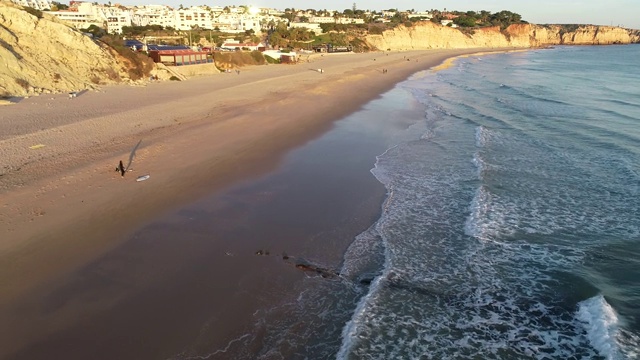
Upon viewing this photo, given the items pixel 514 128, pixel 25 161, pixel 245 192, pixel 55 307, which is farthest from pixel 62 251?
pixel 514 128

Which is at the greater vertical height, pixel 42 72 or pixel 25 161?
pixel 42 72

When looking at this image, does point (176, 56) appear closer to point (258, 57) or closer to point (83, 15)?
point (258, 57)

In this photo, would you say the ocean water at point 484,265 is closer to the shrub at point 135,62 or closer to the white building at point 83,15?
the shrub at point 135,62

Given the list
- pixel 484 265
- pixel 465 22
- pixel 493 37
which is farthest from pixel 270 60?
pixel 465 22

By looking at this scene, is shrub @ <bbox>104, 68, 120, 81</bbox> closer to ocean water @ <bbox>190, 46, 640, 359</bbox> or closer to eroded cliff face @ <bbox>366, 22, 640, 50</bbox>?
ocean water @ <bbox>190, 46, 640, 359</bbox>

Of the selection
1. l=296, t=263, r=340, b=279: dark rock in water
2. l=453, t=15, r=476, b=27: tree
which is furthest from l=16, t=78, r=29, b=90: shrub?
l=453, t=15, r=476, b=27: tree

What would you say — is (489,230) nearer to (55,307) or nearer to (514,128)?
(55,307)
